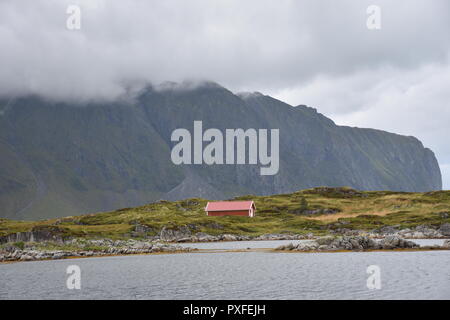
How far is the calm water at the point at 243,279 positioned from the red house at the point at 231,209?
106 meters

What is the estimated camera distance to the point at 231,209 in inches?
6826

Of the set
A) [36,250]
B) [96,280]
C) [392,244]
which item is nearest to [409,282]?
[96,280]

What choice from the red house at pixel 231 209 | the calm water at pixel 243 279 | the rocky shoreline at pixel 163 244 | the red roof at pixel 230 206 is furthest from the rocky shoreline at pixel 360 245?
the red roof at pixel 230 206

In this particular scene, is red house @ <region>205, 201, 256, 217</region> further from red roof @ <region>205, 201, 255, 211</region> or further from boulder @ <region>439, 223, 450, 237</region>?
boulder @ <region>439, 223, 450, 237</region>

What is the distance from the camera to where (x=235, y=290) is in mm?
39969

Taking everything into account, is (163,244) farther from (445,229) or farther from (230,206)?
(230,206)

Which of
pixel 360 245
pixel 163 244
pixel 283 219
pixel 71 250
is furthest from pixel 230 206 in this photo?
pixel 360 245

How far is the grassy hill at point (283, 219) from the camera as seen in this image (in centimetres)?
12838

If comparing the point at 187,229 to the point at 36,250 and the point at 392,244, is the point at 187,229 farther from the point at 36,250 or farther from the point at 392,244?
the point at 392,244

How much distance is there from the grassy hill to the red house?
412 cm

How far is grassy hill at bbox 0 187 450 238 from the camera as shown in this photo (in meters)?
128

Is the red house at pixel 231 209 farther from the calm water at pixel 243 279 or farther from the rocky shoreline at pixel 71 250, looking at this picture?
the calm water at pixel 243 279
